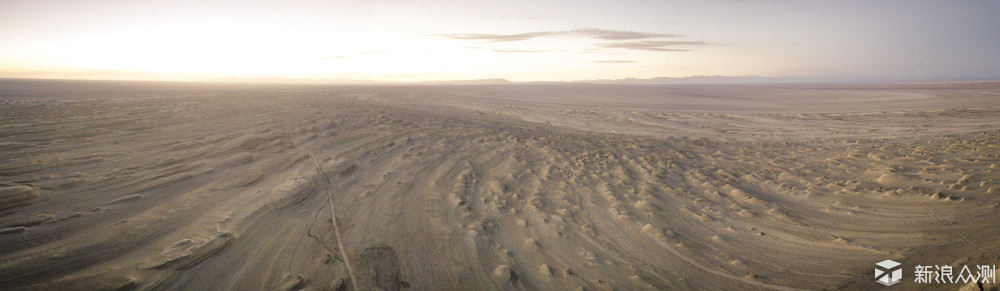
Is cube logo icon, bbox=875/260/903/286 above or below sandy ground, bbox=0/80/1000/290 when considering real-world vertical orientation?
below

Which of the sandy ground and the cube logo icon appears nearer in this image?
the cube logo icon

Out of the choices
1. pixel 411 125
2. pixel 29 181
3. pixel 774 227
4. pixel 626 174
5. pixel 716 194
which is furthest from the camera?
pixel 411 125

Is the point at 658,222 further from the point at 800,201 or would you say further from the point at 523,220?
the point at 800,201

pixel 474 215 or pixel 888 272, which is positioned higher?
pixel 474 215

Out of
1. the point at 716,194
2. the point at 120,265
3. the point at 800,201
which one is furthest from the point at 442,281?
the point at 800,201

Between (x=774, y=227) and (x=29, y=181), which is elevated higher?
(x=29, y=181)

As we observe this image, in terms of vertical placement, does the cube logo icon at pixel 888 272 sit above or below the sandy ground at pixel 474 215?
below

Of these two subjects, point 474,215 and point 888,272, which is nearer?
point 888,272

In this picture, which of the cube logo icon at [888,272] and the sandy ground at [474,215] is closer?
the cube logo icon at [888,272]
